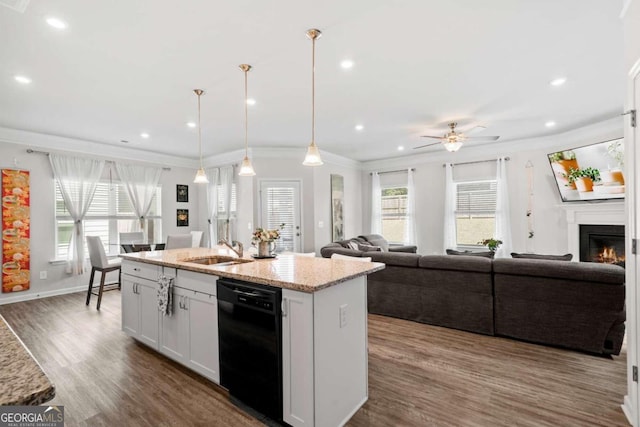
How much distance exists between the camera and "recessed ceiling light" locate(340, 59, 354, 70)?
116 inches

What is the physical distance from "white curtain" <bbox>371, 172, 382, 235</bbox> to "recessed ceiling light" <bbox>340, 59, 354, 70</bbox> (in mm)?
5007

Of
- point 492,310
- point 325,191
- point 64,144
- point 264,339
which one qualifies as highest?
point 64,144

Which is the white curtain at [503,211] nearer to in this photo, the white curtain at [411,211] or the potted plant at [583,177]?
the potted plant at [583,177]

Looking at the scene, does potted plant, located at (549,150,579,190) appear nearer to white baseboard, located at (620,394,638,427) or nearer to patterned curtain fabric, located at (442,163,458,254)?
patterned curtain fabric, located at (442,163,458,254)

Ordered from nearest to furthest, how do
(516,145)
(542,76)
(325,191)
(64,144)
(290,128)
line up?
(542,76) → (290,128) → (64,144) → (516,145) → (325,191)

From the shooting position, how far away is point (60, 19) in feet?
7.45

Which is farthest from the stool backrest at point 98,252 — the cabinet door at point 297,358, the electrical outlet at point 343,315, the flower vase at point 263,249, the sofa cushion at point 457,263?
the sofa cushion at point 457,263

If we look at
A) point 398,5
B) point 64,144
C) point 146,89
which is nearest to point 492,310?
point 398,5

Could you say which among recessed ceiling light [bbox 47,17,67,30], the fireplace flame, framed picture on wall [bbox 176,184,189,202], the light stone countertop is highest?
recessed ceiling light [bbox 47,17,67,30]

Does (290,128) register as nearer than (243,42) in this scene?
No

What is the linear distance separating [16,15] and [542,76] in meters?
4.65

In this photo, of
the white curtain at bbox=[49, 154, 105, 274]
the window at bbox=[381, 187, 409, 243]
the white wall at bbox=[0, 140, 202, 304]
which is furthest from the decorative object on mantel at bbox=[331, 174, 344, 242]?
the white wall at bbox=[0, 140, 202, 304]

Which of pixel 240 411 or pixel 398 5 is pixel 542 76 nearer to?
pixel 398 5

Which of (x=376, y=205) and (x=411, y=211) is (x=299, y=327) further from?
(x=376, y=205)
